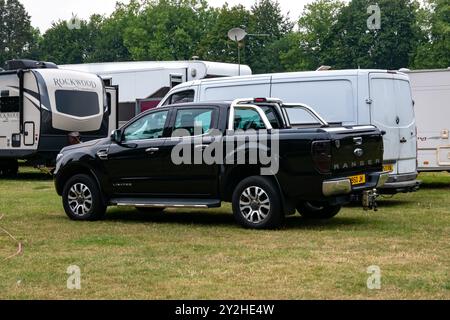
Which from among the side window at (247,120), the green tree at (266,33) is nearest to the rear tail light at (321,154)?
the side window at (247,120)

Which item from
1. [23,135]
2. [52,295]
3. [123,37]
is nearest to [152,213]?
[52,295]

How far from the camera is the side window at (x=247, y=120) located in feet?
36.6

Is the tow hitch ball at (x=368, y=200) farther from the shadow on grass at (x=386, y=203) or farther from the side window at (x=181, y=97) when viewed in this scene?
the side window at (x=181, y=97)

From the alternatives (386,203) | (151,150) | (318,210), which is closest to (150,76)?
(386,203)

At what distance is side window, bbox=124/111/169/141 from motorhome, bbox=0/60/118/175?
8.45 metres

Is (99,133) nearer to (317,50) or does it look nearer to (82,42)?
(317,50)

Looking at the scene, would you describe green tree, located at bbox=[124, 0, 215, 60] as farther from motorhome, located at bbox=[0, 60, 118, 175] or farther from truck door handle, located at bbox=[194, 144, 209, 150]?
truck door handle, located at bbox=[194, 144, 209, 150]

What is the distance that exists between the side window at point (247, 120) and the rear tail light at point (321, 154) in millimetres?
1282

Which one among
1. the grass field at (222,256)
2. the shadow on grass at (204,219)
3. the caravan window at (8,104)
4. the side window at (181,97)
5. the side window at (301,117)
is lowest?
the grass field at (222,256)

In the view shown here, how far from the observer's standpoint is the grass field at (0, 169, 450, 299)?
673 centimetres

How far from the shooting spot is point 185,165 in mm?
11047

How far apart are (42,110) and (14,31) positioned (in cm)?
7895

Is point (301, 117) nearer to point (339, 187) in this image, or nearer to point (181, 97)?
point (181, 97)

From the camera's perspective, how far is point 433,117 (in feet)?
56.5
